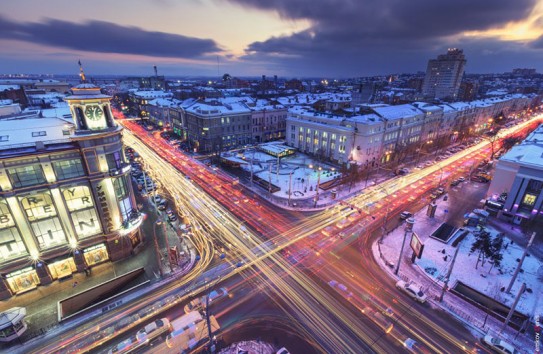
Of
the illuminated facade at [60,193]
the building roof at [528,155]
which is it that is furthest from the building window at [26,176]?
the building roof at [528,155]

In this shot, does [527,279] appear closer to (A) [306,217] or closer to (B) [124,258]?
(A) [306,217]

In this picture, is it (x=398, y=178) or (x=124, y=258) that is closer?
(x=124, y=258)

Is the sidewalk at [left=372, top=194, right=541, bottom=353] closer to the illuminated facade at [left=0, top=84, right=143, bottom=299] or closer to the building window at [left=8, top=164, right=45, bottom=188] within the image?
the illuminated facade at [left=0, top=84, right=143, bottom=299]

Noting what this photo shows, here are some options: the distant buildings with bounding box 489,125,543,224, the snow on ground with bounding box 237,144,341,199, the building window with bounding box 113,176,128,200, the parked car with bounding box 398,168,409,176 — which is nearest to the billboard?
the snow on ground with bounding box 237,144,341,199

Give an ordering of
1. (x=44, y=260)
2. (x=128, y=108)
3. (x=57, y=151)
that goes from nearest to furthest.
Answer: (x=57, y=151), (x=44, y=260), (x=128, y=108)

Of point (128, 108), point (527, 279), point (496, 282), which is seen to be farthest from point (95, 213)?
point (128, 108)
